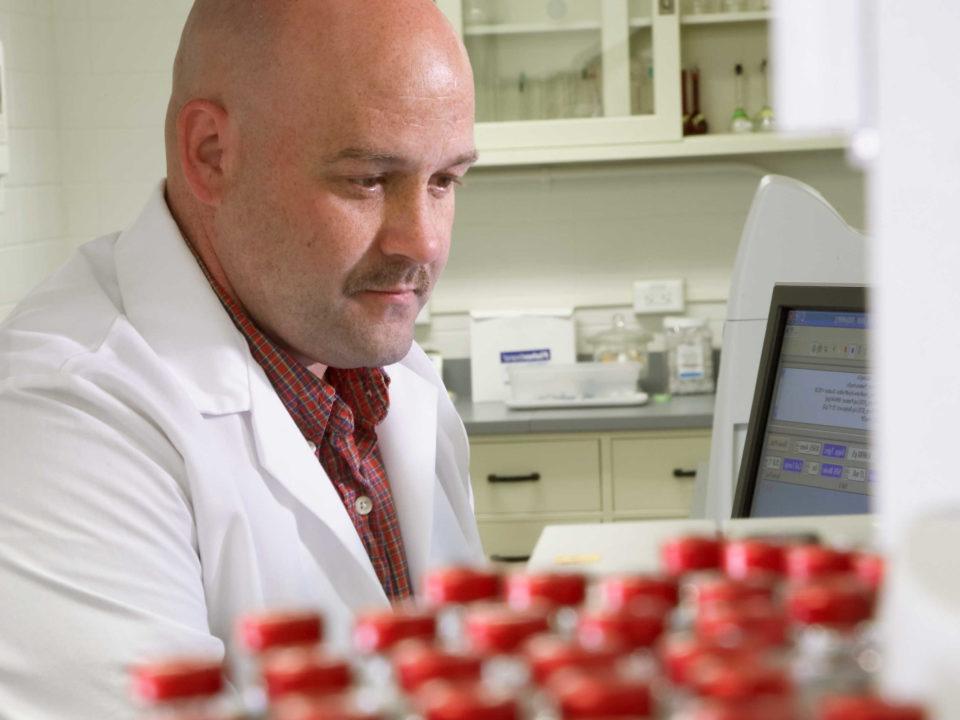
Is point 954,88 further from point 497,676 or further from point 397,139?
point 397,139

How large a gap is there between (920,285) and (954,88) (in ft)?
0.20

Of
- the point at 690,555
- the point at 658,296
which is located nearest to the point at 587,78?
the point at 658,296

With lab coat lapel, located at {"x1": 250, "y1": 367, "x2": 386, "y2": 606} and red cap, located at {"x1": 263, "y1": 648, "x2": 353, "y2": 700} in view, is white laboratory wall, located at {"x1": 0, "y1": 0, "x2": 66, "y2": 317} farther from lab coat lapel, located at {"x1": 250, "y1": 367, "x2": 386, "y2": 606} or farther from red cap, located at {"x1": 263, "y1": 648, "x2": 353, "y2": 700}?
red cap, located at {"x1": 263, "y1": 648, "x2": 353, "y2": 700}

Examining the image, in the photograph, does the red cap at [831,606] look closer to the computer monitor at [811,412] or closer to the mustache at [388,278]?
the computer monitor at [811,412]

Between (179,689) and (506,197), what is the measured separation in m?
3.85

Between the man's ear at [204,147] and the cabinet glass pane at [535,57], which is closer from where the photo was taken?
the man's ear at [204,147]

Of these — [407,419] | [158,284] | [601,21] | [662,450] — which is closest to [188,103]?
[158,284]

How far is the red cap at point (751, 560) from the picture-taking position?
54cm

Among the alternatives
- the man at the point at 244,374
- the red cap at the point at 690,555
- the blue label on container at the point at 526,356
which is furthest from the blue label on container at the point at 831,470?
the blue label on container at the point at 526,356

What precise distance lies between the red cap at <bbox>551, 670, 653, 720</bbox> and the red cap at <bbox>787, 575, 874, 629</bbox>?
3.4 inches

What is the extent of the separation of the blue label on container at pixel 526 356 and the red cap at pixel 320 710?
363 cm

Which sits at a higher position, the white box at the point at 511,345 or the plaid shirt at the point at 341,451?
the plaid shirt at the point at 341,451

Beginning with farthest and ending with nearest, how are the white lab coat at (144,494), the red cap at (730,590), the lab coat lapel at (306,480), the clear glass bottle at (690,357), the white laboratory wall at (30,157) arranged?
the clear glass bottle at (690,357)
the white laboratory wall at (30,157)
the lab coat lapel at (306,480)
the white lab coat at (144,494)
the red cap at (730,590)

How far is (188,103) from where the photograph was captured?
153 centimetres
